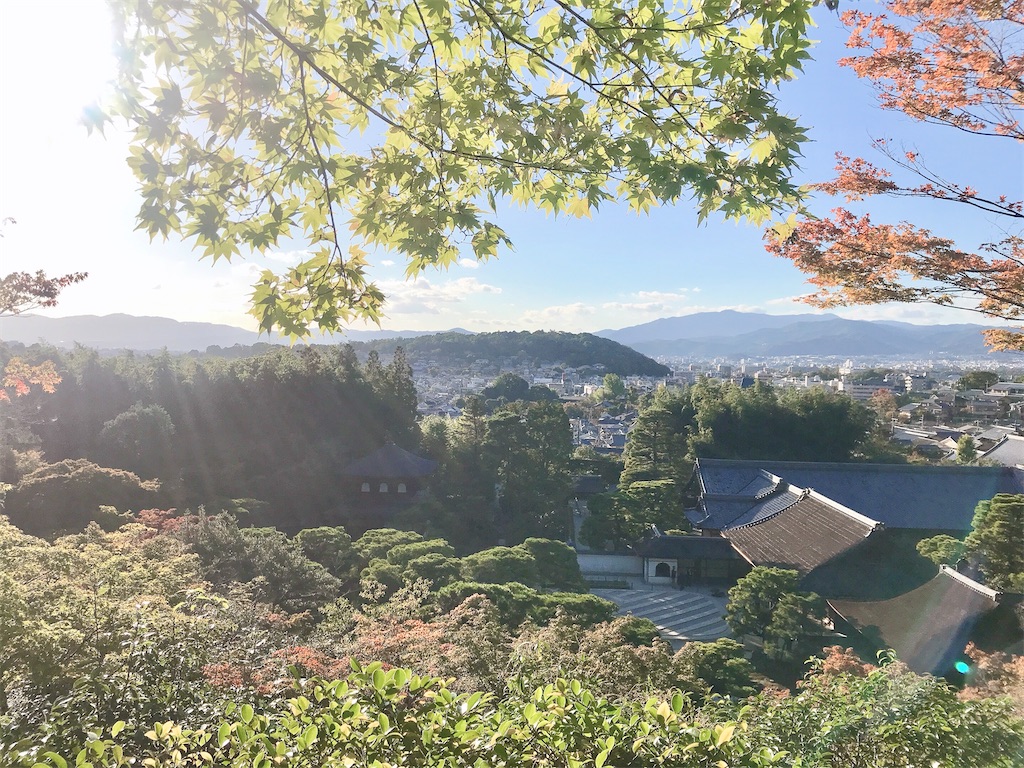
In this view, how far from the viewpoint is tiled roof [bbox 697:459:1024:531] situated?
1233cm

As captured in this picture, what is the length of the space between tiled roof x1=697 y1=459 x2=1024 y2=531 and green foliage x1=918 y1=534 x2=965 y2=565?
361 centimetres

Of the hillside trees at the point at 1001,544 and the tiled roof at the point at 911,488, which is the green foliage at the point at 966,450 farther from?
the hillside trees at the point at 1001,544

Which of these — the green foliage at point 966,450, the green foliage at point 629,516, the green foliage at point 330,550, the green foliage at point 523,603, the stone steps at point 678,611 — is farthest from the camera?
the green foliage at point 966,450

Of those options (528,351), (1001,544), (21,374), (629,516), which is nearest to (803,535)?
(629,516)

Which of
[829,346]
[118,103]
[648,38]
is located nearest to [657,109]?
[648,38]

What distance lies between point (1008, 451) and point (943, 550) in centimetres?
1067

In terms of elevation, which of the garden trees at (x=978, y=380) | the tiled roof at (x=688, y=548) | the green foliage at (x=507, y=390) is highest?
the garden trees at (x=978, y=380)

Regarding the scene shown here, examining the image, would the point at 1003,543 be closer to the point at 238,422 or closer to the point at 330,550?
the point at 330,550

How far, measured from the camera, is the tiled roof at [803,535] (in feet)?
31.6

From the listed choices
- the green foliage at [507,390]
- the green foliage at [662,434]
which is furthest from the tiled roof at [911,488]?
the green foliage at [507,390]

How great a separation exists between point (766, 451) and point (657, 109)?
63.5 feet

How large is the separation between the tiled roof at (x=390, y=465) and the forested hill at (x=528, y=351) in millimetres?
27630

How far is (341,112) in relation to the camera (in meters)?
1.90

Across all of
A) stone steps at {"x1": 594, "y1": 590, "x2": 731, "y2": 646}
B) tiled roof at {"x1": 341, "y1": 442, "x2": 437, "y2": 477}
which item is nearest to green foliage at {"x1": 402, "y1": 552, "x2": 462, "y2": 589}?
stone steps at {"x1": 594, "y1": 590, "x2": 731, "y2": 646}
